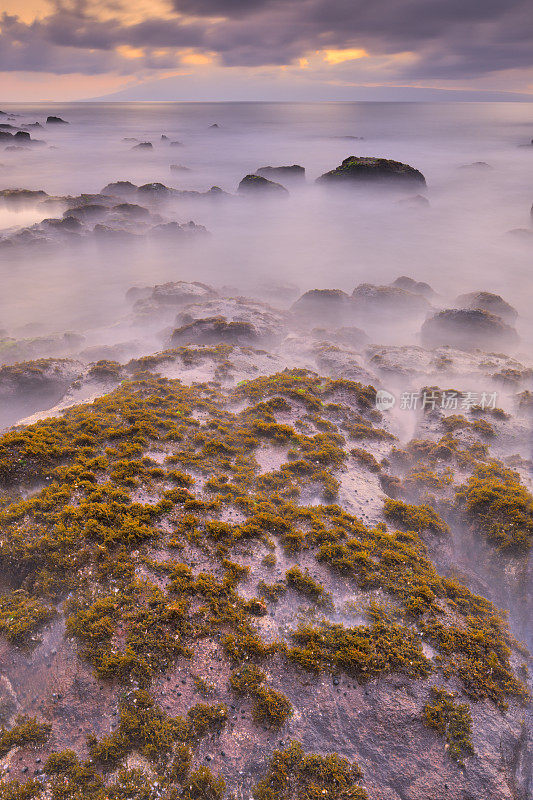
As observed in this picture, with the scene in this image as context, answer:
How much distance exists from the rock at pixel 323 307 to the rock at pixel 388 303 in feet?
3.14

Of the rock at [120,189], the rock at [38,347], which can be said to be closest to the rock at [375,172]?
the rock at [120,189]

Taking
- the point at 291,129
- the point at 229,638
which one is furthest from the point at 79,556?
the point at 291,129

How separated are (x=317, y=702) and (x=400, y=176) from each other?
7013 centimetres

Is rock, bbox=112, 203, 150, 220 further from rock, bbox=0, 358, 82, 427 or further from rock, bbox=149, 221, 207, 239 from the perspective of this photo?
rock, bbox=0, 358, 82, 427

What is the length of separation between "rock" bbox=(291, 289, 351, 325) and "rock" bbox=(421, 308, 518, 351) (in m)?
7.12

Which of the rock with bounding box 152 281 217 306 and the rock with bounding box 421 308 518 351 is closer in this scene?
the rock with bounding box 421 308 518 351

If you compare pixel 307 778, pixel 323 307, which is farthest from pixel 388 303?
pixel 307 778

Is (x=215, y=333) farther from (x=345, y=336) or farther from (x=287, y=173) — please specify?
(x=287, y=173)

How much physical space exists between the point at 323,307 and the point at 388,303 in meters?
4.68

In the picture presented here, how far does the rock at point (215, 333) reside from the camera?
808 inches

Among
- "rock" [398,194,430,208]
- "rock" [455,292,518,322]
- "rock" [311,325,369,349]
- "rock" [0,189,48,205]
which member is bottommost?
"rock" [311,325,369,349]

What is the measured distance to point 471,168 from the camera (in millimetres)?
89938

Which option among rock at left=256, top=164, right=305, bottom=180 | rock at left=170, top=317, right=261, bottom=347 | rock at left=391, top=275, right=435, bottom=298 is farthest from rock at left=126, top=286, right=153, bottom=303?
rock at left=256, top=164, right=305, bottom=180

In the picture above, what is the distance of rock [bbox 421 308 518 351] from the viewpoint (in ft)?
75.9
